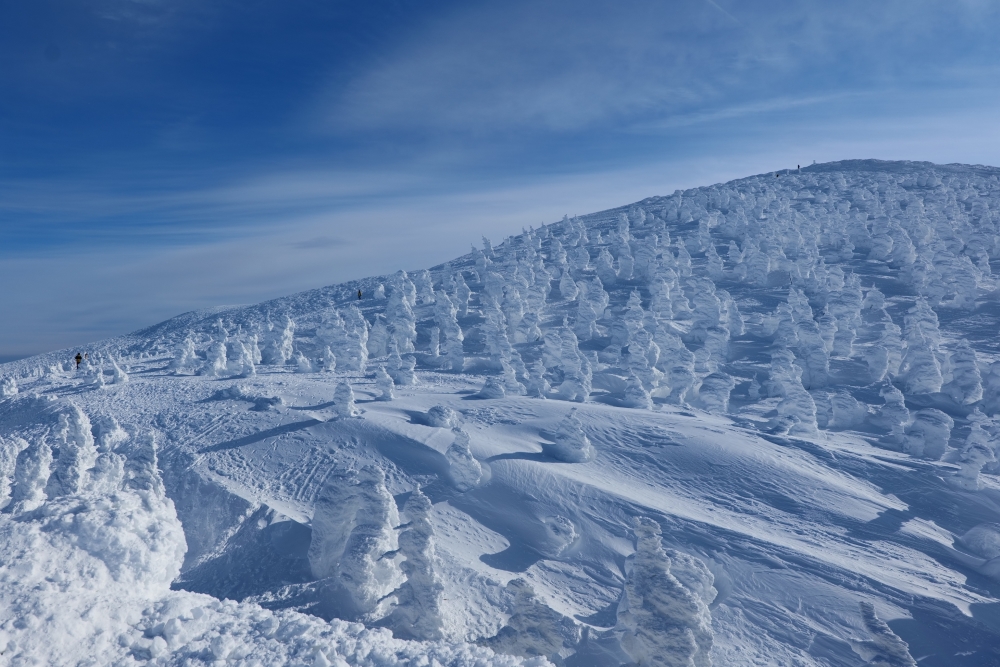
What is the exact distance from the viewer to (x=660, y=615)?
13.2 meters

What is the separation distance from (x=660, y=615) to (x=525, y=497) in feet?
32.7

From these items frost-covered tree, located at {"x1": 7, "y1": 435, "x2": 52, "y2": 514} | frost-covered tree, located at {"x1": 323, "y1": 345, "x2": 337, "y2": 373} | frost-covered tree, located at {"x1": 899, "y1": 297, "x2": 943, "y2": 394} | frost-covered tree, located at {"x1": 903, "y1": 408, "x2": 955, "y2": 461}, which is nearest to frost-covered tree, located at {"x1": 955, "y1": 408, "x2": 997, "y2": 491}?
frost-covered tree, located at {"x1": 903, "y1": 408, "x2": 955, "y2": 461}

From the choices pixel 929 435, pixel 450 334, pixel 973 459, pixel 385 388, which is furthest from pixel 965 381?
pixel 385 388

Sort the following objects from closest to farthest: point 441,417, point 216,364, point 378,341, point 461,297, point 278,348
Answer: point 441,417, point 216,364, point 278,348, point 378,341, point 461,297

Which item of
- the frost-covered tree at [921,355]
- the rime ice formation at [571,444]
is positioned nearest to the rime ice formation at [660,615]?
the rime ice formation at [571,444]

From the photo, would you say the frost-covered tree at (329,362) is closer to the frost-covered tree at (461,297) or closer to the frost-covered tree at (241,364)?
the frost-covered tree at (241,364)

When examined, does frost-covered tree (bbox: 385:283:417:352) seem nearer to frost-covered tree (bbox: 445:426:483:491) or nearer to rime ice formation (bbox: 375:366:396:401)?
rime ice formation (bbox: 375:366:396:401)

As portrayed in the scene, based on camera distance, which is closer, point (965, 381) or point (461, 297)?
point (965, 381)

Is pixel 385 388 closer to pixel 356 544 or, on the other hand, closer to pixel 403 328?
pixel 356 544

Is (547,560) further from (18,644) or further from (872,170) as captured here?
(872,170)

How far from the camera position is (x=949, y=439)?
33.6m

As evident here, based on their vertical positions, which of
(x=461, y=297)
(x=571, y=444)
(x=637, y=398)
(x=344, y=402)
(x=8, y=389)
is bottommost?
(x=637, y=398)

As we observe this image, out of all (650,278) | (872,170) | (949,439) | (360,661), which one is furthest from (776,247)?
(872,170)

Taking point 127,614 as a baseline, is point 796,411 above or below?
below
